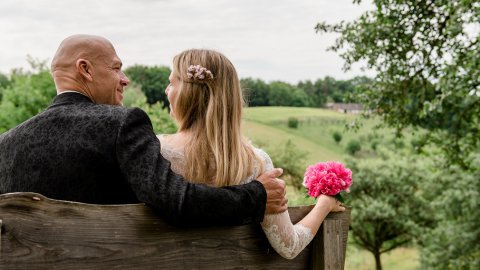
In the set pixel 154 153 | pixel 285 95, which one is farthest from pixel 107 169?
pixel 285 95

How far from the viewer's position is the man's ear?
106 inches

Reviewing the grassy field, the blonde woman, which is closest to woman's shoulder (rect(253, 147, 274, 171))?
the blonde woman

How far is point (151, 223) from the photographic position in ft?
7.65

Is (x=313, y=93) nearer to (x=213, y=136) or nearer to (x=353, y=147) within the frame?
(x=353, y=147)

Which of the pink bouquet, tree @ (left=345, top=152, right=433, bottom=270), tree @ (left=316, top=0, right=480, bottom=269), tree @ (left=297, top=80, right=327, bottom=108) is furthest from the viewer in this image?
tree @ (left=297, top=80, right=327, bottom=108)

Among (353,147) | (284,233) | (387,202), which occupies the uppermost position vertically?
(284,233)

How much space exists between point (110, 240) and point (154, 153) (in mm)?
345

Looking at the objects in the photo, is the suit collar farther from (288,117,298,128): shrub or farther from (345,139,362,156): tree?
(288,117,298,128): shrub

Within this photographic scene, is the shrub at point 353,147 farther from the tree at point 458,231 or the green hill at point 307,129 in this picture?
the tree at point 458,231

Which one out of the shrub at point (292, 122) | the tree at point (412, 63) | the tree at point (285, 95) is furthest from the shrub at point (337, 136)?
the tree at point (412, 63)

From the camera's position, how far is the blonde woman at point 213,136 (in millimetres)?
2609

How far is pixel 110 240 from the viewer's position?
2256 mm

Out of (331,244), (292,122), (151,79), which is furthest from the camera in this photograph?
(292,122)

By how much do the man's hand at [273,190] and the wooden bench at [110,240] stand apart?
5.0 inches
